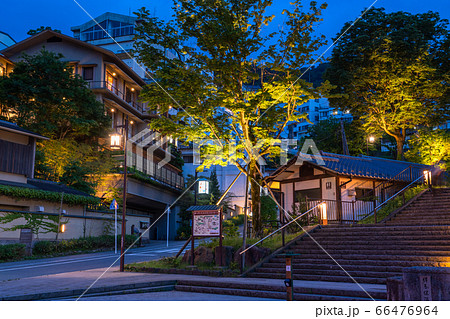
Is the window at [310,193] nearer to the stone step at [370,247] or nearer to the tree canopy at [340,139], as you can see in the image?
the stone step at [370,247]

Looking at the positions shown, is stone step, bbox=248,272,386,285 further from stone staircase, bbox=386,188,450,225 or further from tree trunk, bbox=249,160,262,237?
stone staircase, bbox=386,188,450,225

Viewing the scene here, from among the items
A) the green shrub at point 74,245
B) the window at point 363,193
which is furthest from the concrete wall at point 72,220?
the window at point 363,193

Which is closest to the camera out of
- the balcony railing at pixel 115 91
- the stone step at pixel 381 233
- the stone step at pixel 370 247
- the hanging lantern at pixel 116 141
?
the stone step at pixel 370 247

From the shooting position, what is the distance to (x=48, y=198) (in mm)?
25281

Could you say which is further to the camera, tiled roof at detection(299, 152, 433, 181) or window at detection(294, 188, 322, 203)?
window at detection(294, 188, 322, 203)

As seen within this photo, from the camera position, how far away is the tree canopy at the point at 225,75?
1553cm

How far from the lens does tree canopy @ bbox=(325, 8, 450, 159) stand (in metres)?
31.0

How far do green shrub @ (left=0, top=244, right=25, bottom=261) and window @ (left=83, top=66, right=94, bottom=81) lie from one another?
72.9 feet

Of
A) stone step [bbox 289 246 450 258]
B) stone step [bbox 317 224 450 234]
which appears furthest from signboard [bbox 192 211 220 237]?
stone step [bbox 317 224 450 234]

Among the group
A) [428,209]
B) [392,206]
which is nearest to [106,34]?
[392,206]

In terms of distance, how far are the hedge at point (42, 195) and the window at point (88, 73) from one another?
15863 millimetres

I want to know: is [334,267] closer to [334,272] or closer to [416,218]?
[334,272]

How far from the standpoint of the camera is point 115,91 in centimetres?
4259

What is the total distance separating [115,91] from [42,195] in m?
19.9
